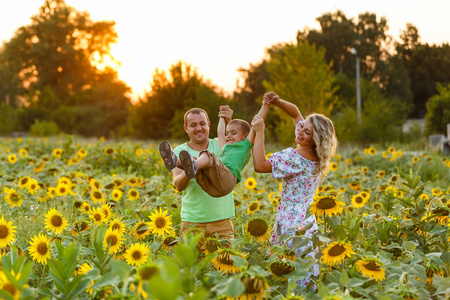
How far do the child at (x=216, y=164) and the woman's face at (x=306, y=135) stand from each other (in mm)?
296

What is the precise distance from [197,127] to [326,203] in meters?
1.34

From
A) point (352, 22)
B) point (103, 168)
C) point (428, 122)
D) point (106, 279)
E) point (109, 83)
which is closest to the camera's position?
point (106, 279)

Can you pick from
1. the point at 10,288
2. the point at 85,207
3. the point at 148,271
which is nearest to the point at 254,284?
the point at 148,271

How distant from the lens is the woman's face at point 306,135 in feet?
10.6

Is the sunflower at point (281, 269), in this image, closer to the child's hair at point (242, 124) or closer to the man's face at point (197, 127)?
the child's hair at point (242, 124)

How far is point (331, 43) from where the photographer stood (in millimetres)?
41969

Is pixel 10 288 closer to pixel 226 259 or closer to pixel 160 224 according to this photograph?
pixel 226 259

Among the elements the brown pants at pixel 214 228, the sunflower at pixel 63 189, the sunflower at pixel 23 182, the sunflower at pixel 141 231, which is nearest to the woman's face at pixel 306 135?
the brown pants at pixel 214 228

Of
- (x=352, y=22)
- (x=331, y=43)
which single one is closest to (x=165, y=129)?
(x=331, y=43)

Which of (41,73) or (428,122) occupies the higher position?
(41,73)

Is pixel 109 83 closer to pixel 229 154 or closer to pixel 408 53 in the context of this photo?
pixel 408 53

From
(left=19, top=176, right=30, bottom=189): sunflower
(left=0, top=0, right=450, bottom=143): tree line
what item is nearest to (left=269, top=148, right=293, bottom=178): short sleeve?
(left=19, top=176, right=30, bottom=189): sunflower

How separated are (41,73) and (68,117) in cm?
946

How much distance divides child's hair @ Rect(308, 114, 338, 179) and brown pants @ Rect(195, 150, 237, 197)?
2.19 ft
